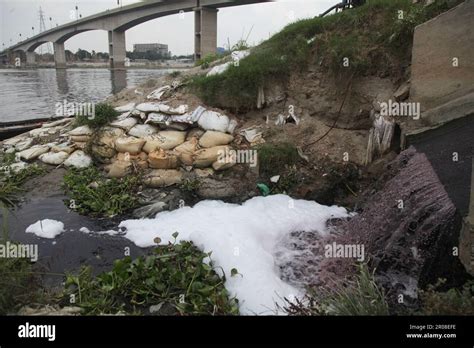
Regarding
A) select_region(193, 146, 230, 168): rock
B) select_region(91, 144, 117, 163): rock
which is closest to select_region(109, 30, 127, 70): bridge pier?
select_region(91, 144, 117, 163): rock

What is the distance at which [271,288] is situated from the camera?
13.9 feet

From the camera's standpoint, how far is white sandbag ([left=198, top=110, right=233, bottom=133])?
7.85m

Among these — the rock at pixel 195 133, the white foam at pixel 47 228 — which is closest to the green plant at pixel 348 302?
the white foam at pixel 47 228

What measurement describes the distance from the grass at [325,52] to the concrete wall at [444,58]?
148 cm

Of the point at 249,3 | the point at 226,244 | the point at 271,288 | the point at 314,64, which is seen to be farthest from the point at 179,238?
the point at 249,3

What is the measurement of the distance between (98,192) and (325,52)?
19.1ft

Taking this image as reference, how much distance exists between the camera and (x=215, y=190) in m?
6.80

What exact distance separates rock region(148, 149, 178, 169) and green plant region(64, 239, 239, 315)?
2.91m

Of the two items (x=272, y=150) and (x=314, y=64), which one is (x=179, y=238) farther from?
(x=314, y=64)

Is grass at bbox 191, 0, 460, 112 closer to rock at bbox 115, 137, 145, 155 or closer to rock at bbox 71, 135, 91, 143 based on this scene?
rock at bbox 115, 137, 145, 155

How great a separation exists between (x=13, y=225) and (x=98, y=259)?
6.57 feet

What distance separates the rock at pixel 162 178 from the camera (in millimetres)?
6957

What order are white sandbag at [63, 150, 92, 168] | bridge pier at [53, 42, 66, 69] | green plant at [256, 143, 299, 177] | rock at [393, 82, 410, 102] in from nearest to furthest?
1. rock at [393, 82, 410, 102]
2. green plant at [256, 143, 299, 177]
3. white sandbag at [63, 150, 92, 168]
4. bridge pier at [53, 42, 66, 69]

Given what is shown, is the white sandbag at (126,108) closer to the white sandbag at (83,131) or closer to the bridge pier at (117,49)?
the white sandbag at (83,131)
